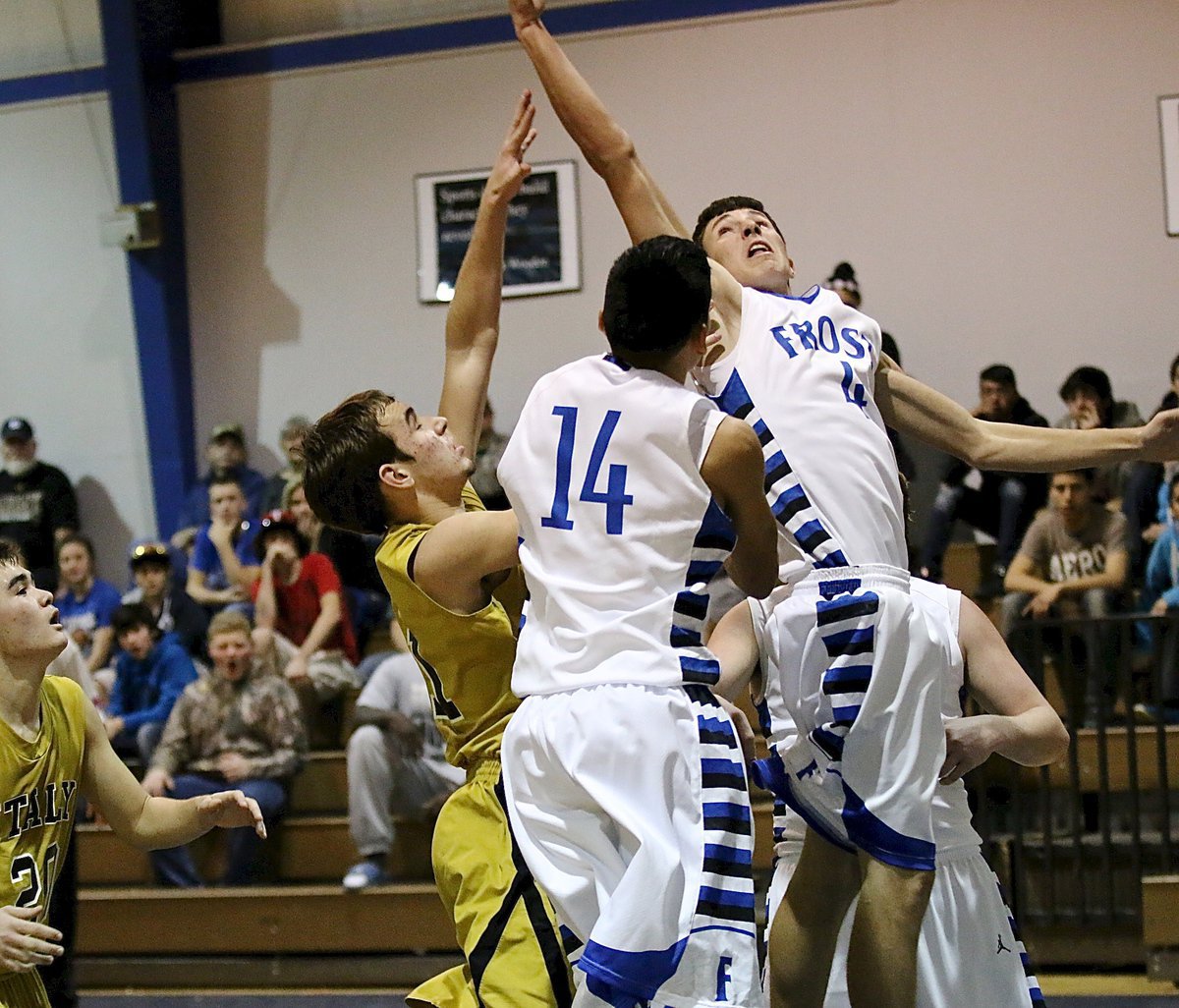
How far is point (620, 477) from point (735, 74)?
7644 mm

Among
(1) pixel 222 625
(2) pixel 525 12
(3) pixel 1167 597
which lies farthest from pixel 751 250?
(1) pixel 222 625

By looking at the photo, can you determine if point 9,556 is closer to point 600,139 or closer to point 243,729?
point 600,139

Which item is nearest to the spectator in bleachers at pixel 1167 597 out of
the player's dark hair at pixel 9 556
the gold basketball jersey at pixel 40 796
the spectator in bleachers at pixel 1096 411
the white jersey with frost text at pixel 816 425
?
the spectator in bleachers at pixel 1096 411

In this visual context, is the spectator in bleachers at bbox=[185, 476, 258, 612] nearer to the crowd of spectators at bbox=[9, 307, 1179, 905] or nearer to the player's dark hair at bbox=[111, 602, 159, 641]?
the crowd of spectators at bbox=[9, 307, 1179, 905]

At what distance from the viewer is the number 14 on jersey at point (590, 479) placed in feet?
8.60

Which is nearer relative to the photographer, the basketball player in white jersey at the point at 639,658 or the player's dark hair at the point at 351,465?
the basketball player in white jersey at the point at 639,658

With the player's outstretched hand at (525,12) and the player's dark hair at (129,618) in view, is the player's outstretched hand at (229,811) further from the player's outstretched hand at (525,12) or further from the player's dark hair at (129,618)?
the player's dark hair at (129,618)

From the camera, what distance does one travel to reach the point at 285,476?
31.3ft

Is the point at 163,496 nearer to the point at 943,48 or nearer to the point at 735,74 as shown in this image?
the point at 735,74

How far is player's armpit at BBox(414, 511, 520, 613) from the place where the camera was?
2.84 meters

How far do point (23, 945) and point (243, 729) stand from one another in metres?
4.46

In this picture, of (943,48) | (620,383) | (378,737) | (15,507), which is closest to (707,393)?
(620,383)

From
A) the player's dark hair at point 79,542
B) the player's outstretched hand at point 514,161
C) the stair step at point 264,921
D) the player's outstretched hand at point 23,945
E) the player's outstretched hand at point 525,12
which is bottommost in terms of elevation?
the stair step at point 264,921

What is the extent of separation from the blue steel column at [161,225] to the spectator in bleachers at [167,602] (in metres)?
2.06
